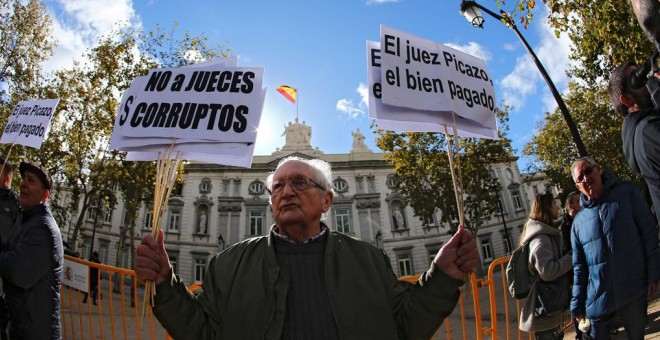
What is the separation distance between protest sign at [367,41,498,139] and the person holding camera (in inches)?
30.1

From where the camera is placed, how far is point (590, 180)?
10.8 ft

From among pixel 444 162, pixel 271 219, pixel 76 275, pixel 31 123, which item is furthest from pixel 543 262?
pixel 271 219

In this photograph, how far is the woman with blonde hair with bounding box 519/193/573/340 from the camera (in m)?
3.57

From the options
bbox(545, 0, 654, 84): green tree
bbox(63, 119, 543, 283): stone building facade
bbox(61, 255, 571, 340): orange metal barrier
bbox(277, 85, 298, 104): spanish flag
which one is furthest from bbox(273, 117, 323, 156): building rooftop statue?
bbox(545, 0, 654, 84): green tree

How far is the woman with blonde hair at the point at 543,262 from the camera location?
3.57 m

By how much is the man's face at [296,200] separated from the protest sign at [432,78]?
65 cm

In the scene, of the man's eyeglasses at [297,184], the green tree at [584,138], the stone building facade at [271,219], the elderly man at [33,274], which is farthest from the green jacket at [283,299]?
the stone building facade at [271,219]

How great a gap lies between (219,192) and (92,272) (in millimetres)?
33896

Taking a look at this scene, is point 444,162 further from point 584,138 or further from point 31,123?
point 31,123

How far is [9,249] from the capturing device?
3416mm

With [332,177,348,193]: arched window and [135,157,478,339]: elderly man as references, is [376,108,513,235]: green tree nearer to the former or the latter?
[332,177,348,193]: arched window

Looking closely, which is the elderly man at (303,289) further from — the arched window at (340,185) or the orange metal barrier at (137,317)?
the arched window at (340,185)

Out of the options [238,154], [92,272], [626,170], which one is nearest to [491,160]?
[626,170]

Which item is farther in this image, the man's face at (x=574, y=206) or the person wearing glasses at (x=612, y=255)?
the man's face at (x=574, y=206)
